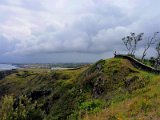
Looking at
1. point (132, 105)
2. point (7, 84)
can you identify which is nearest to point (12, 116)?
point (132, 105)

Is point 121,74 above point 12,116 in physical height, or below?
above

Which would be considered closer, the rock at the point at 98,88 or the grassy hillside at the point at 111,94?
the grassy hillside at the point at 111,94

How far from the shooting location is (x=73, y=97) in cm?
6200

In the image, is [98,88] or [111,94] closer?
[111,94]

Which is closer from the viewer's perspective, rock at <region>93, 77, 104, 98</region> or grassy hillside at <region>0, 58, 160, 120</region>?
grassy hillside at <region>0, 58, 160, 120</region>

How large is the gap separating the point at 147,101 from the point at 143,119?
5.34m

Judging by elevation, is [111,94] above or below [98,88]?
above

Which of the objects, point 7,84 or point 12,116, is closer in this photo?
point 12,116

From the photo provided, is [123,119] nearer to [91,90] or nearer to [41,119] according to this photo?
[91,90]

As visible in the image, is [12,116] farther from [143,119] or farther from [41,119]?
[143,119]

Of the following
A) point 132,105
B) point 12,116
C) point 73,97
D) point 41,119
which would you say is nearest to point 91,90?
point 73,97

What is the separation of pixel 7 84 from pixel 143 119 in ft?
546

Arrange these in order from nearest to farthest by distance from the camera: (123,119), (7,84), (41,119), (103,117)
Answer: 1. (123,119)
2. (103,117)
3. (41,119)
4. (7,84)

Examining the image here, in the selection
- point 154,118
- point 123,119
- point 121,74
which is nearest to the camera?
point 154,118
